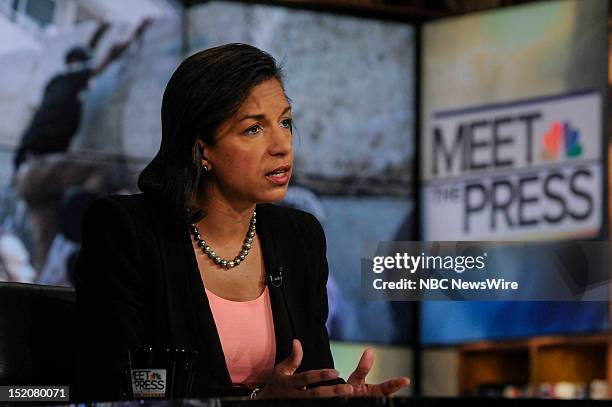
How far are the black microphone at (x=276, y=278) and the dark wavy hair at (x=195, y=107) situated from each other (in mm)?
172

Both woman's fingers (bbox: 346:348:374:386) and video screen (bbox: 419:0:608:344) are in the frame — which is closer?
woman's fingers (bbox: 346:348:374:386)

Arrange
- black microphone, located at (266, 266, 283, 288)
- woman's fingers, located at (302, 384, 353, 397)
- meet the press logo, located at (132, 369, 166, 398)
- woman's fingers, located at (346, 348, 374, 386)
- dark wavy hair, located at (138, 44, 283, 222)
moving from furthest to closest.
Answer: black microphone, located at (266, 266, 283, 288) < dark wavy hair, located at (138, 44, 283, 222) < woman's fingers, located at (346, 348, 374, 386) < woman's fingers, located at (302, 384, 353, 397) < meet the press logo, located at (132, 369, 166, 398)

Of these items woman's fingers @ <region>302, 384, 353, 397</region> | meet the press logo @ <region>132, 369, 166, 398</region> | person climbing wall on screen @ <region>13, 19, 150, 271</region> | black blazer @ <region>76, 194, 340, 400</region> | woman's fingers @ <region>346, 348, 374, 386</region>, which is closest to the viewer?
meet the press logo @ <region>132, 369, 166, 398</region>

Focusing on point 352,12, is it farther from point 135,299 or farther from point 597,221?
point 135,299

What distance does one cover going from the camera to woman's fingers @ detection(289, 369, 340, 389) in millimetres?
1582

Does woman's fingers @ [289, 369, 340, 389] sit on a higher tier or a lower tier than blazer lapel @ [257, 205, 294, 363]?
lower

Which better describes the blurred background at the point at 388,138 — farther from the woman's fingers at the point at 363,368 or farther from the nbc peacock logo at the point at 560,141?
the woman's fingers at the point at 363,368

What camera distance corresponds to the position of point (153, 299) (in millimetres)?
1932

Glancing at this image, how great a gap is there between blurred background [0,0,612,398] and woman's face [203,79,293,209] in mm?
2933

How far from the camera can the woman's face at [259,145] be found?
6.54 feet

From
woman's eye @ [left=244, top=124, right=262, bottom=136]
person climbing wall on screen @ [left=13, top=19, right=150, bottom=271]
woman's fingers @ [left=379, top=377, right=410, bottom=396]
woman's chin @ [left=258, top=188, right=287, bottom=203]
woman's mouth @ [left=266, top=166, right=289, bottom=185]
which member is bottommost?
woman's fingers @ [left=379, top=377, right=410, bottom=396]

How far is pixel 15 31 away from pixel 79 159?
0.60 m

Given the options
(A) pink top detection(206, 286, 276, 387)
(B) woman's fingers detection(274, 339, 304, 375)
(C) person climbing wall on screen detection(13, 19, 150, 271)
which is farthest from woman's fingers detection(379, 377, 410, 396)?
(C) person climbing wall on screen detection(13, 19, 150, 271)

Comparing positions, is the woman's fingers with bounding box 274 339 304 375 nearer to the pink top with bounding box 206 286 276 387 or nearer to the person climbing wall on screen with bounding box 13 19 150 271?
the pink top with bounding box 206 286 276 387
